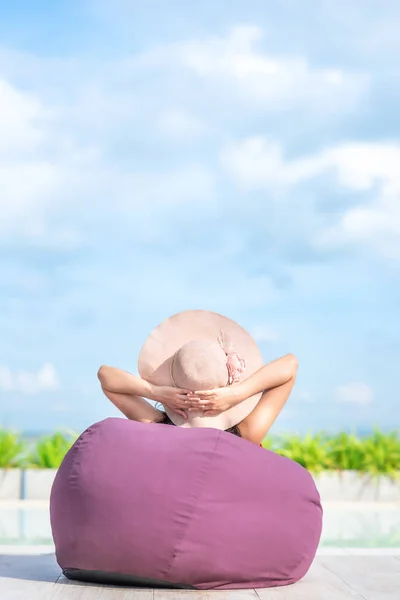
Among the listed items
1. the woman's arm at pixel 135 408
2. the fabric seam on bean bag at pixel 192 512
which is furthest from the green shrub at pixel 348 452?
the fabric seam on bean bag at pixel 192 512

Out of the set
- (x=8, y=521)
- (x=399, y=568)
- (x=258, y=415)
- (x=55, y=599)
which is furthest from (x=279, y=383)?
(x=8, y=521)

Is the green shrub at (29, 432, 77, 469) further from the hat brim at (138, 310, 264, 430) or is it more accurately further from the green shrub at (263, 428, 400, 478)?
the hat brim at (138, 310, 264, 430)

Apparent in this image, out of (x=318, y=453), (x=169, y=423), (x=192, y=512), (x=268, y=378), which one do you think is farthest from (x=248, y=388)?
(x=318, y=453)

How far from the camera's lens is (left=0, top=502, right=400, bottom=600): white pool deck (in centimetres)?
299

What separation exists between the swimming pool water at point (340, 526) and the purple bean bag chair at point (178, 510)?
2.53m

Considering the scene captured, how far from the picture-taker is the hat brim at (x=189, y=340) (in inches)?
142

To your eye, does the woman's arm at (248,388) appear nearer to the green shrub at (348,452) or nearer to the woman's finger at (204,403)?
the woman's finger at (204,403)

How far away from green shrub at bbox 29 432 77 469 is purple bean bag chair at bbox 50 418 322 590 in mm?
4998

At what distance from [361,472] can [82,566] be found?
5.31 metres

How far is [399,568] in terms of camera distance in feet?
12.5

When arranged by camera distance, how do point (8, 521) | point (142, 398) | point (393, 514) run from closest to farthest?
1. point (142, 398)
2. point (8, 521)
3. point (393, 514)

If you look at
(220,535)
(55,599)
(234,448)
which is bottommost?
(55,599)

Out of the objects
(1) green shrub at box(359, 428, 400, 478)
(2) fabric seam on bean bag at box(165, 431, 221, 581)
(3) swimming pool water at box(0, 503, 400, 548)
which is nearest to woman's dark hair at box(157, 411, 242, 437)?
(2) fabric seam on bean bag at box(165, 431, 221, 581)

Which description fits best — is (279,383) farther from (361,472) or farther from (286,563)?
(361,472)
